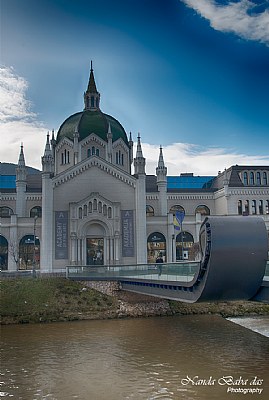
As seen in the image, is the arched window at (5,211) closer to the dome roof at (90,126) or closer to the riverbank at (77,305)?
the dome roof at (90,126)

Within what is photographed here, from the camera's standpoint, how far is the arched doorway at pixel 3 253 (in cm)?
6356

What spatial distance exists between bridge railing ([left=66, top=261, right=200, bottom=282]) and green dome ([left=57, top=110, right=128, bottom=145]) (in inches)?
1179

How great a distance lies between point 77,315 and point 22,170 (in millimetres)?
35625

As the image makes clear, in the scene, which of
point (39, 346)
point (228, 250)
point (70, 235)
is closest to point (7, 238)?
point (70, 235)

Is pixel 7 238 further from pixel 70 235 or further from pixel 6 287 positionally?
pixel 6 287

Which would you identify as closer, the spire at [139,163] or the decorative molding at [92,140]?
the spire at [139,163]

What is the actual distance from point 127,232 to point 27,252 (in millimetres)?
15362

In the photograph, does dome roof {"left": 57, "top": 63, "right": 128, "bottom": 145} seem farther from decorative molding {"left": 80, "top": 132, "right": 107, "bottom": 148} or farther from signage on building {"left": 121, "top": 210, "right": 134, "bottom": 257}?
signage on building {"left": 121, "top": 210, "right": 134, "bottom": 257}

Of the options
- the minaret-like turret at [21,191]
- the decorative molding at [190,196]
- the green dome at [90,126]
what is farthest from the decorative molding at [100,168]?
the decorative molding at [190,196]

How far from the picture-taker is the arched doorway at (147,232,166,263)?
65.7m

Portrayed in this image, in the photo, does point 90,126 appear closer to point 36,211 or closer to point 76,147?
point 76,147

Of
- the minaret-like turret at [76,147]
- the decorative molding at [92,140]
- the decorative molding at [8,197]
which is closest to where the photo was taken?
the minaret-like turret at [76,147]

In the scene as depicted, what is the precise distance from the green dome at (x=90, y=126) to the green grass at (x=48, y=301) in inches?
1263

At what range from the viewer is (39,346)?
29812 millimetres
